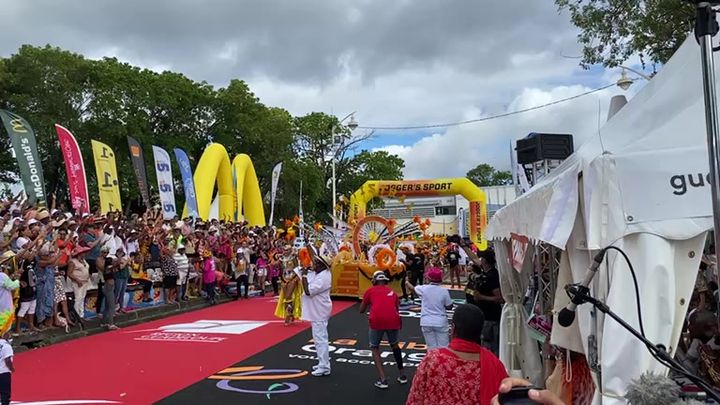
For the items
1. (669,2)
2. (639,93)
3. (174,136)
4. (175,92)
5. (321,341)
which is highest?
(175,92)

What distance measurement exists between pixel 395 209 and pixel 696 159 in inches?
2110

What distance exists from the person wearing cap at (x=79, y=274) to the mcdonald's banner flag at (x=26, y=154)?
12.6 ft

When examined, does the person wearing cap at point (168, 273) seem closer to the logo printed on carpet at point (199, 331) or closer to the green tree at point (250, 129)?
the logo printed on carpet at point (199, 331)

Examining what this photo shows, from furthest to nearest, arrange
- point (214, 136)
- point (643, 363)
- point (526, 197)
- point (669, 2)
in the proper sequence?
point (214, 136), point (669, 2), point (526, 197), point (643, 363)

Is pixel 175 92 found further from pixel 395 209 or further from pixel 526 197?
pixel 526 197

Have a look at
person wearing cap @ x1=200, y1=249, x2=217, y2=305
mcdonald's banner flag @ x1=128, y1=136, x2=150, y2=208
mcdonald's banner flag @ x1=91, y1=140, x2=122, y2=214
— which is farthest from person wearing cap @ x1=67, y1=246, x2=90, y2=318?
mcdonald's banner flag @ x1=128, y1=136, x2=150, y2=208

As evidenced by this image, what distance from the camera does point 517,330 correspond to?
733 centimetres

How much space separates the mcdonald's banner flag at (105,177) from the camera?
19031 millimetres

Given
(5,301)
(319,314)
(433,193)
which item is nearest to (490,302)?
(319,314)

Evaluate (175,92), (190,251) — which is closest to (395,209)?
(175,92)

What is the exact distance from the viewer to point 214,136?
39.4 meters

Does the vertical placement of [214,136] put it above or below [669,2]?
above

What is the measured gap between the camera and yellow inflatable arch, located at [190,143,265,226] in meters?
26.0

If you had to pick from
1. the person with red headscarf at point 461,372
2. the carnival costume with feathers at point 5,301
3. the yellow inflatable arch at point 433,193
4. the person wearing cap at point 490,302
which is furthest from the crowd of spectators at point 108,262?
the yellow inflatable arch at point 433,193
